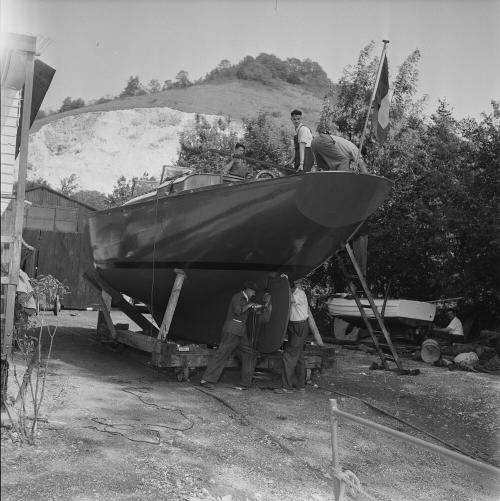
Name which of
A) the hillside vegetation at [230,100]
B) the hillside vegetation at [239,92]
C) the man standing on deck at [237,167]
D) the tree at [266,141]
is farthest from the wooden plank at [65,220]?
the hillside vegetation at [230,100]

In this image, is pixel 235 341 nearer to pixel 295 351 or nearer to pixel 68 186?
pixel 295 351

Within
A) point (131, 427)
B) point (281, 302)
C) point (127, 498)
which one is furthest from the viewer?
point (281, 302)

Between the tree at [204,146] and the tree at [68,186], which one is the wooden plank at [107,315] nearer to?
the tree at [204,146]

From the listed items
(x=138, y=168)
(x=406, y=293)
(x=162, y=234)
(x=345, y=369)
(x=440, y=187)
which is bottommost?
(x=345, y=369)

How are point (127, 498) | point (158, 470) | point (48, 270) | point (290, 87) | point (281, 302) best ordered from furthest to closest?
point (290, 87) < point (48, 270) < point (281, 302) < point (158, 470) < point (127, 498)

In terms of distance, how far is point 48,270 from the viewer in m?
19.2

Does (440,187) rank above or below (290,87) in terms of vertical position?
below

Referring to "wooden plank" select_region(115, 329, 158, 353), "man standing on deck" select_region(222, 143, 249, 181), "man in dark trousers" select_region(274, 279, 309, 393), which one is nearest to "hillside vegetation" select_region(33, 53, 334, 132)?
"man standing on deck" select_region(222, 143, 249, 181)

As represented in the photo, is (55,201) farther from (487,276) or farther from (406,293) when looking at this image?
(487,276)

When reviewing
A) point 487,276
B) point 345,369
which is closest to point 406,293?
point 487,276

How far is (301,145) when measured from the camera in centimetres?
898

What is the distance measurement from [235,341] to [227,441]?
2.54 meters

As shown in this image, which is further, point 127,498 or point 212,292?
point 212,292

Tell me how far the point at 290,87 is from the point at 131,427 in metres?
103
